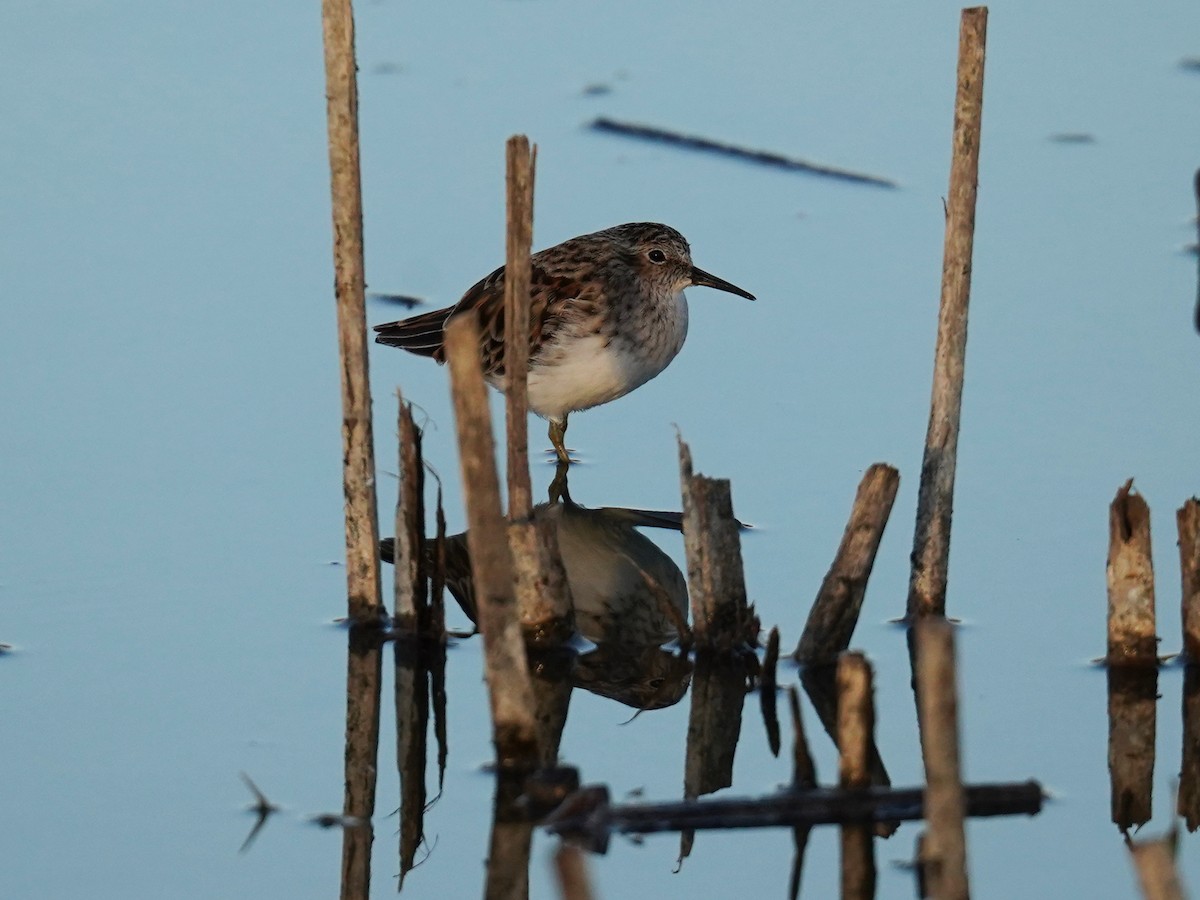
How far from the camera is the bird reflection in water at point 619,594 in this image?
727 cm

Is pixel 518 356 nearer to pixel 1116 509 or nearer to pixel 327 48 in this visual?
pixel 327 48

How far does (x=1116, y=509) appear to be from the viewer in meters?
6.77

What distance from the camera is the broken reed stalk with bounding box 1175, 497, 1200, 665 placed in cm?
680

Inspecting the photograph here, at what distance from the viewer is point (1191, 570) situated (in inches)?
269

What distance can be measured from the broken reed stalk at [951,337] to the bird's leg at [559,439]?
257 cm

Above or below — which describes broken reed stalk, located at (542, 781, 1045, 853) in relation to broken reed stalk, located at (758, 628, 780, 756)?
below

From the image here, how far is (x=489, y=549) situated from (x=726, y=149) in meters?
7.16

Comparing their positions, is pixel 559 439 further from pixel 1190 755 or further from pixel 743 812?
pixel 743 812

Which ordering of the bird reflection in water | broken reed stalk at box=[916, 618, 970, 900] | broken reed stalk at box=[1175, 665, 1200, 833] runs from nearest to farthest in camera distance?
broken reed stalk at box=[916, 618, 970, 900], broken reed stalk at box=[1175, 665, 1200, 833], the bird reflection in water

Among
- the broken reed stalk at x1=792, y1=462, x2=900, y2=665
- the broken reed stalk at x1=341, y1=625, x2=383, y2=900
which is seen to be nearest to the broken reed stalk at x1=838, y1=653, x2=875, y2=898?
the broken reed stalk at x1=792, y1=462, x2=900, y2=665

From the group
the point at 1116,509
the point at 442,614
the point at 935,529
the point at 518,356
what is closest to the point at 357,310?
the point at 518,356

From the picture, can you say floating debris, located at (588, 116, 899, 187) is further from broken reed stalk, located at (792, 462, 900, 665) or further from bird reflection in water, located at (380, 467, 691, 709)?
broken reed stalk, located at (792, 462, 900, 665)

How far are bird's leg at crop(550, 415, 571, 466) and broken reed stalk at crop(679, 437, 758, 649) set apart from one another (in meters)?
2.38

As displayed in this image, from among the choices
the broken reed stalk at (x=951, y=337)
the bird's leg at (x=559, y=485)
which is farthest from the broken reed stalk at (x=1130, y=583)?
the bird's leg at (x=559, y=485)
